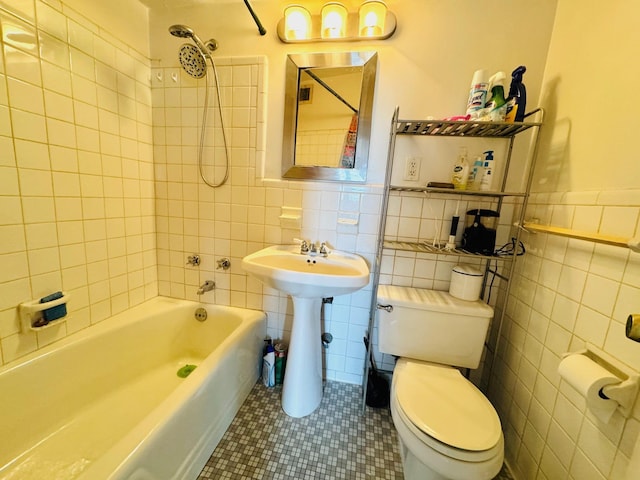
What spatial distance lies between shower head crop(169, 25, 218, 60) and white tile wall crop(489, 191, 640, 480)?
1739mm

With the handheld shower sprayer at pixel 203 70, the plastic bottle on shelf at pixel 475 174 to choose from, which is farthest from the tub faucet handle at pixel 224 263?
the plastic bottle on shelf at pixel 475 174

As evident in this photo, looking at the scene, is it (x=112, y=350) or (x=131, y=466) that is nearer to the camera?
(x=131, y=466)

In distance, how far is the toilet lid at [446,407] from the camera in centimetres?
81

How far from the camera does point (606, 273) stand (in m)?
0.76

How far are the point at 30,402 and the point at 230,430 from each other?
80 centimetres

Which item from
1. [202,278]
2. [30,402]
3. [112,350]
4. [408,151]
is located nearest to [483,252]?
[408,151]

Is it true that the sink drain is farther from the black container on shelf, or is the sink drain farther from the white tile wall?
the white tile wall

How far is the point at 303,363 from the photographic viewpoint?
1274 mm

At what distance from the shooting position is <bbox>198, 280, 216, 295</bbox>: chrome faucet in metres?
1.52

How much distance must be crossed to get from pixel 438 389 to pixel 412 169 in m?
1.03

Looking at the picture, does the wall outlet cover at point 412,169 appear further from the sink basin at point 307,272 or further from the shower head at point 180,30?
the shower head at point 180,30

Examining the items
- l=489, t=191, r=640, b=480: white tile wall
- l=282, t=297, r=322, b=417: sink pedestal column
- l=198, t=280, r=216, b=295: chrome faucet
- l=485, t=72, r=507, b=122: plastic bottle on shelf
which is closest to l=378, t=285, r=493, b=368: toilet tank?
l=489, t=191, r=640, b=480: white tile wall

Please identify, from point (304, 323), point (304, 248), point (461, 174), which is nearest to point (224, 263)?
point (304, 248)

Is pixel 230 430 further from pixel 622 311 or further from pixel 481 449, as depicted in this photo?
pixel 622 311
